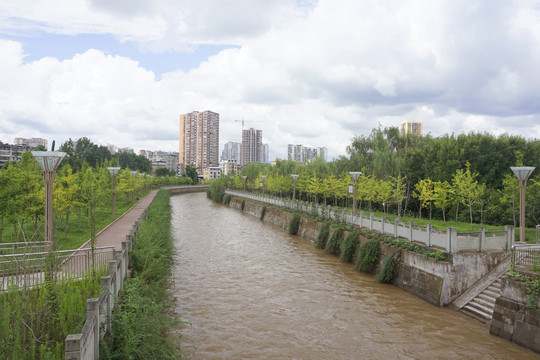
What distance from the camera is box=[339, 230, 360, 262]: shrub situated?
18.2 metres

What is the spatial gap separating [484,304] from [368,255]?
5.31m

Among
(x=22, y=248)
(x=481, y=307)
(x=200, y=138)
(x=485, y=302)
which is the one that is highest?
(x=200, y=138)

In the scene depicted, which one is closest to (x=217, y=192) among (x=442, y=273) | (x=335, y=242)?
(x=335, y=242)

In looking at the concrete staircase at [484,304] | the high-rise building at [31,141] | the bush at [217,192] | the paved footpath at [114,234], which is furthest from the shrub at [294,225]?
the high-rise building at [31,141]

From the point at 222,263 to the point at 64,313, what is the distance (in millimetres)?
12587

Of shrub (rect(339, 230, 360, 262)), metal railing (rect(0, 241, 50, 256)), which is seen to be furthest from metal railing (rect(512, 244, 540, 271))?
metal railing (rect(0, 241, 50, 256))

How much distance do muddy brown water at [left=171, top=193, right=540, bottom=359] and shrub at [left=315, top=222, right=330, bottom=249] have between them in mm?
2407

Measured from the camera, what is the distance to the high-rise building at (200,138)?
160 meters

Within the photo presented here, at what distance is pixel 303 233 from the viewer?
26734mm

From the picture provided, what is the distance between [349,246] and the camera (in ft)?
60.0

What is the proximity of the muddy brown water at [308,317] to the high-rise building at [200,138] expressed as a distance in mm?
145055

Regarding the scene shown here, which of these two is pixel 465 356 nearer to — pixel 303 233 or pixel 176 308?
pixel 176 308

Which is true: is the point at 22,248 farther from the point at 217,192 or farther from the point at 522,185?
the point at 217,192

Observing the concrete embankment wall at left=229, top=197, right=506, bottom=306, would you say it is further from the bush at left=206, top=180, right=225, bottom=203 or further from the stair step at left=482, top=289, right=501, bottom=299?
the bush at left=206, top=180, right=225, bottom=203
